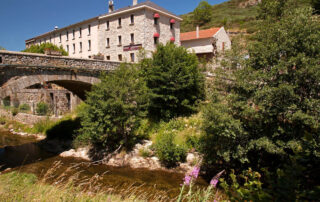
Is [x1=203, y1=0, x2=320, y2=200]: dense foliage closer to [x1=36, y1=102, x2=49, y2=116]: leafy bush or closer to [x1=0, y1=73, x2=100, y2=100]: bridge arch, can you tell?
[x1=0, y1=73, x2=100, y2=100]: bridge arch

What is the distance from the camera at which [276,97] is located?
8.29m

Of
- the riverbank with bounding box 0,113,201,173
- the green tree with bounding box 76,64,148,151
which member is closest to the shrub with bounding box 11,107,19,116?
the riverbank with bounding box 0,113,201,173

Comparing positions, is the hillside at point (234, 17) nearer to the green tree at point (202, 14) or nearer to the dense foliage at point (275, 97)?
the green tree at point (202, 14)

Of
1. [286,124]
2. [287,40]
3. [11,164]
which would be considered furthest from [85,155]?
[287,40]

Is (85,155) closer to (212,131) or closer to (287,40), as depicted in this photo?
(212,131)

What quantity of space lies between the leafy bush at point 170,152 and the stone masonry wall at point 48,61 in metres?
7.32

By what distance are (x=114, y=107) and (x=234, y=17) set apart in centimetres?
5771

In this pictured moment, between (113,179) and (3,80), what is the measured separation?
746 cm

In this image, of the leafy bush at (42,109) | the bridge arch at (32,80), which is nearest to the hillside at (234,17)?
the bridge arch at (32,80)

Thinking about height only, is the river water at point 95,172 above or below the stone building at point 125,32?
below

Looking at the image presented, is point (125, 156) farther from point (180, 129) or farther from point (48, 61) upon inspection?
point (48, 61)

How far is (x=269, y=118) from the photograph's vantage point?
29.6 feet

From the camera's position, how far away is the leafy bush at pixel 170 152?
38.1 feet

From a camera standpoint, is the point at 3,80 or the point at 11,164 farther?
the point at 11,164
